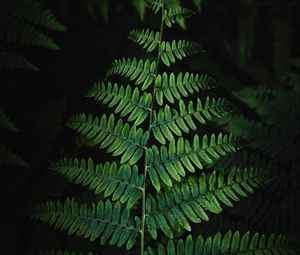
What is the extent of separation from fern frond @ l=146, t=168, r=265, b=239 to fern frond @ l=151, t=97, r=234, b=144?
231 mm

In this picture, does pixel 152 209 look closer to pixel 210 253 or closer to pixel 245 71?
pixel 210 253

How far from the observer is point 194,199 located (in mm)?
1507

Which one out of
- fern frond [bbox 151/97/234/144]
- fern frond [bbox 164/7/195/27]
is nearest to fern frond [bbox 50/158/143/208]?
fern frond [bbox 151/97/234/144]

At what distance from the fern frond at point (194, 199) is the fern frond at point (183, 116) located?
0.23m

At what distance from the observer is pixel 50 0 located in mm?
3215

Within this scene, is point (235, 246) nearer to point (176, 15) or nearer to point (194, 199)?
point (194, 199)

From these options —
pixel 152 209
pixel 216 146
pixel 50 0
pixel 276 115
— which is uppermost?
pixel 50 0

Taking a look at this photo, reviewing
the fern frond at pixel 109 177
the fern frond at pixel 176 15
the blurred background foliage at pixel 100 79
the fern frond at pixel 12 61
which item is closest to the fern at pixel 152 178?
the fern frond at pixel 109 177

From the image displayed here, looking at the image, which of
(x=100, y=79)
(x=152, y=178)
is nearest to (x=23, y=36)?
(x=100, y=79)

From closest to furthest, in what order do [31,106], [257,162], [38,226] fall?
1. [38,226]
2. [257,162]
3. [31,106]

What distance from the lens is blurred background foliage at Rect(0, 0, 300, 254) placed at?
2076mm

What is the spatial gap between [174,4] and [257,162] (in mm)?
1381

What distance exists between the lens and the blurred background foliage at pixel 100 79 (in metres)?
2.08

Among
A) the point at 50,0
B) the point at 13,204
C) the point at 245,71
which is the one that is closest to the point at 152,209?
→ the point at 13,204
